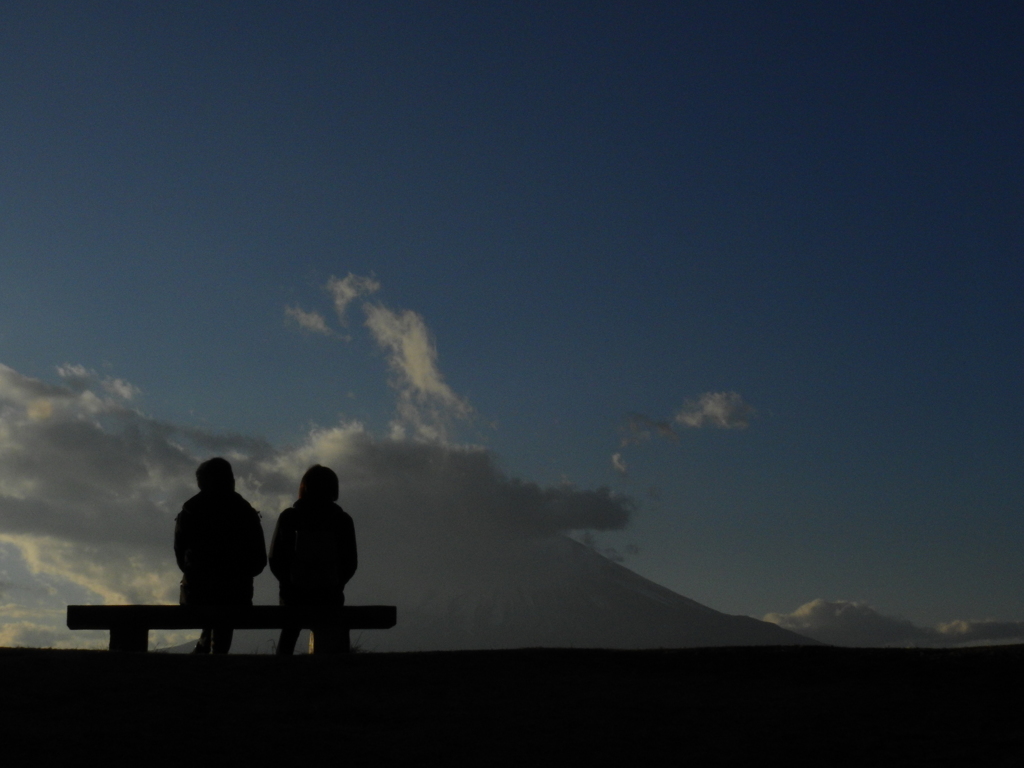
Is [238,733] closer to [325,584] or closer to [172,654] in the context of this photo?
[172,654]

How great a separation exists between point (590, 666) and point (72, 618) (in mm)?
4195

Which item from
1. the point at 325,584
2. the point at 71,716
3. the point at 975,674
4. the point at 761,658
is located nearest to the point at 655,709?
A: the point at 761,658

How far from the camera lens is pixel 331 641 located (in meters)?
9.27

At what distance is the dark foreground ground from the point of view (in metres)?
5.71

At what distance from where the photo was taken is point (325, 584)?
10.1 meters

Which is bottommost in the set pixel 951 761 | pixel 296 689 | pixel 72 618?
pixel 951 761

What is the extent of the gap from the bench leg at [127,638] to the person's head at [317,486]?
6.47ft

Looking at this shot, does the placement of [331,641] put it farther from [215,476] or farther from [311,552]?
[215,476]

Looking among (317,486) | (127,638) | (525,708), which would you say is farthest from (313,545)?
(525,708)

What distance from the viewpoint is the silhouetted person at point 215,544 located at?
10039mm

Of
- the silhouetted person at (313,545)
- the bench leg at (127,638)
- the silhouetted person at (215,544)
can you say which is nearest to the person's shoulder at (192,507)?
the silhouetted person at (215,544)

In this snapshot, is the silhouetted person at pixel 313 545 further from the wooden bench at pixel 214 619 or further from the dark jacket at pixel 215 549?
the wooden bench at pixel 214 619

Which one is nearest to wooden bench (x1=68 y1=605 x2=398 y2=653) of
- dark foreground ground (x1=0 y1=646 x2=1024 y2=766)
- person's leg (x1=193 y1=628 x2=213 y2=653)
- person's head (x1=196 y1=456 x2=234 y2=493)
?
person's leg (x1=193 y1=628 x2=213 y2=653)

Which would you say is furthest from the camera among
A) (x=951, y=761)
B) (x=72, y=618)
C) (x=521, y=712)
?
(x=72, y=618)
